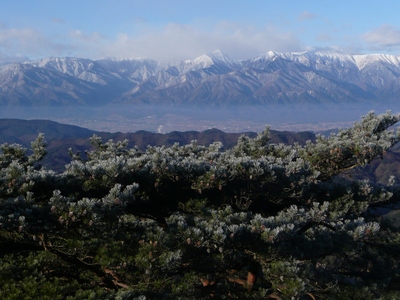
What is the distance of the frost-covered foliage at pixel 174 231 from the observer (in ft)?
19.9

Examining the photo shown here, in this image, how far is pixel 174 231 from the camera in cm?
639

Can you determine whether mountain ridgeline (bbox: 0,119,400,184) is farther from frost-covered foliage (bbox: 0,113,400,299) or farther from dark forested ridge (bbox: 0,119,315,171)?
frost-covered foliage (bbox: 0,113,400,299)

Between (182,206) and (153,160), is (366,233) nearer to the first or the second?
(182,206)

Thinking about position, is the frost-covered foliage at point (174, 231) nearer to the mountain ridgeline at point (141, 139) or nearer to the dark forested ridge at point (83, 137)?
the mountain ridgeline at point (141, 139)

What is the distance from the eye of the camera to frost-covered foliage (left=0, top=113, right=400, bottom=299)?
6062mm

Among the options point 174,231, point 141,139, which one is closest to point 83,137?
point 141,139

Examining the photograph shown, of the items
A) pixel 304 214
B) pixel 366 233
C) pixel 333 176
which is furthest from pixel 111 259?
pixel 333 176

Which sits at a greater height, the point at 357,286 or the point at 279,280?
the point at 279,280

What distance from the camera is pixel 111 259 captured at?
6.33 metres

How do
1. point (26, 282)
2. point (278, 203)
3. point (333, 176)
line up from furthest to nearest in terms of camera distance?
point (333, 176) → point (278, 203) → point (26, 282)

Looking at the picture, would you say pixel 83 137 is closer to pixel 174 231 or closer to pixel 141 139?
pixel 141 139

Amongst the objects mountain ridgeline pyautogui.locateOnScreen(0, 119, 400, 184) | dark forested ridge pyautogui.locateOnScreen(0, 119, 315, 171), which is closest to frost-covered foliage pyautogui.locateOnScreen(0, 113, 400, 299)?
mountain ridgeline pyautogui.locateOnScreen(0, 119, 400, 184)

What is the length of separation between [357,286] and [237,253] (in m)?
3.62

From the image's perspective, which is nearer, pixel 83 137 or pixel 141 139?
pixel 141 139
